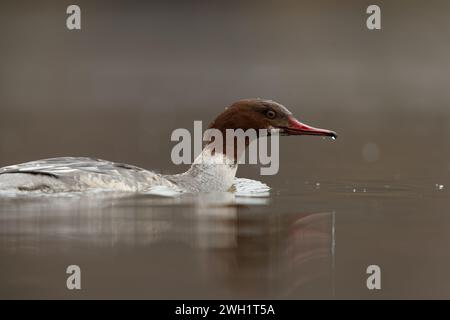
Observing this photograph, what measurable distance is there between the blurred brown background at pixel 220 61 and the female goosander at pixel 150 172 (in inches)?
286

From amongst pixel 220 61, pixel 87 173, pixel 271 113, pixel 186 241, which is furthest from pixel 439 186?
pixel 220 61

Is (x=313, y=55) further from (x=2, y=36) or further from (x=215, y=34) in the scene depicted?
(x=2, y=36)

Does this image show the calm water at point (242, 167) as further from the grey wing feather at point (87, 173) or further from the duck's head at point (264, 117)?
the duck's head at point (264, 117)

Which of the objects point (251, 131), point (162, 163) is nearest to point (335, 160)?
point (162, 163)

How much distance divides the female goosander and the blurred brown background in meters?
7.26

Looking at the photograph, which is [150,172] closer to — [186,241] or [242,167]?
[186,241]

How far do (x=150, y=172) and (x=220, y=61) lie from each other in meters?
15.3

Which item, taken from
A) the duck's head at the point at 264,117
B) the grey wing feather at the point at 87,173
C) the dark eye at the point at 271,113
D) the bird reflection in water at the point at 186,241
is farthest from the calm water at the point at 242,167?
the dark eye at the point at 271,113

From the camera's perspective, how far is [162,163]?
12.7 meters

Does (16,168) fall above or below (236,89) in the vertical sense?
below

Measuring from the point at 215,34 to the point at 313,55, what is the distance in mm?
2580

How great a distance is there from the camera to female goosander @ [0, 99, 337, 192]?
29.8ft

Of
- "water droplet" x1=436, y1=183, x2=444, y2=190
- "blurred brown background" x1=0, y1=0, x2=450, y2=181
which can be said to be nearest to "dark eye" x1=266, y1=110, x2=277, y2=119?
"water droplet" x1=436, y1=183, x2=444, y2=190

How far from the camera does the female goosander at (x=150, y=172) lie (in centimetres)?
909
